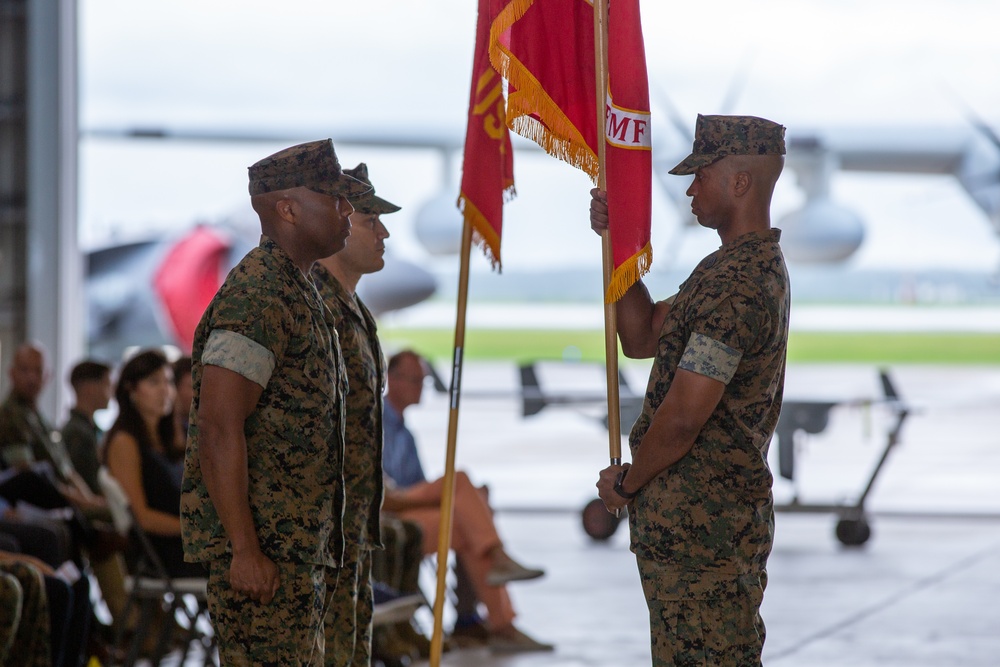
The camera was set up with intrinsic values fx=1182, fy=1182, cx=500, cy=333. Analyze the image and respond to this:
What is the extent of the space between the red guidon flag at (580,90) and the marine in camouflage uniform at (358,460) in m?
0.40

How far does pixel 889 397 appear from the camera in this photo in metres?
7.23

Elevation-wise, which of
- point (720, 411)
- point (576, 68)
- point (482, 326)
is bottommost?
point (482, 326)

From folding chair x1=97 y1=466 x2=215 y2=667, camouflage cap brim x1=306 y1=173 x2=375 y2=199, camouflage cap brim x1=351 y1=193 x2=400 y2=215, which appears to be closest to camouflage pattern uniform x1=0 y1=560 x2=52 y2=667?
folding chair x1=97 y1=466 x2=215 y2=667

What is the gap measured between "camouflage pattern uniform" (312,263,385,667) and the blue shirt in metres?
1.69

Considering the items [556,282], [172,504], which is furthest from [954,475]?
[556,282]

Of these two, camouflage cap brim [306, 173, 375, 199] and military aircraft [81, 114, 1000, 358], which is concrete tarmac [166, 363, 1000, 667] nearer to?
military aircraft [81, 114, 1000, 358]

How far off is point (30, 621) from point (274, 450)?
1.47 metres

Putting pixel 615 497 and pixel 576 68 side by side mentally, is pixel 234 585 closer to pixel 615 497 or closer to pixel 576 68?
pixel 615 497

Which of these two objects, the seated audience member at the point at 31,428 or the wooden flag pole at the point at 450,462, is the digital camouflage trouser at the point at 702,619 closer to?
the wooden flag pole at the point at 450,462

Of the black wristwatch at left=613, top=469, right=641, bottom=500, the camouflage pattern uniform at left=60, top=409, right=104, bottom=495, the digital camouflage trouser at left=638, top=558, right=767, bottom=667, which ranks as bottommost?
the camouflage pattern uniform at left=60, top=409, right=104, bottom=495

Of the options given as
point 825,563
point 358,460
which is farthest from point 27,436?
point 825,563

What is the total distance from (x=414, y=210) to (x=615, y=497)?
987 centimetres

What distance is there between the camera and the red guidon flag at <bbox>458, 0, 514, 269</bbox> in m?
2.96

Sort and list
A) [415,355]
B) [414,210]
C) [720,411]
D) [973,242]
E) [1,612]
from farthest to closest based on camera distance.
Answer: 1. [973,242]
2. [414,210]
3. [415,355]
4. [1,612]
5. [720,411]
